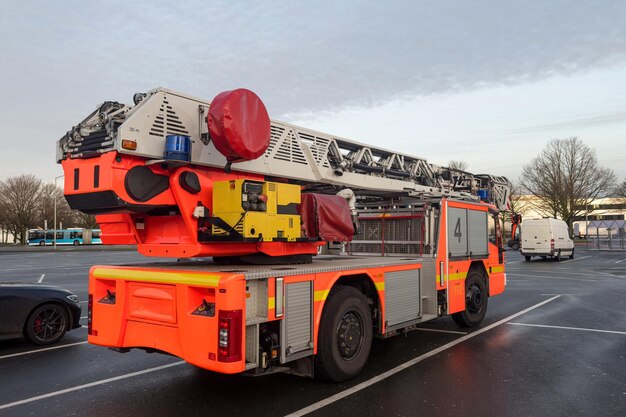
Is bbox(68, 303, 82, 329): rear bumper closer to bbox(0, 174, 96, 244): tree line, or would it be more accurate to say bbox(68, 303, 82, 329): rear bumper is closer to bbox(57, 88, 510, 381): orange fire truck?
bbox(57, 88, 510, 381): orange fire truck

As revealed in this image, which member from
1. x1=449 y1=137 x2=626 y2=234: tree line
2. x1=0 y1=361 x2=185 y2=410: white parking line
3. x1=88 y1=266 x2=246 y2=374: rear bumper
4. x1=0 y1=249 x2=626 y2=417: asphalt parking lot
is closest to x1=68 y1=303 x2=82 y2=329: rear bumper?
x1=0 y1=249 x2=626 y2=417: asphalt parking lot

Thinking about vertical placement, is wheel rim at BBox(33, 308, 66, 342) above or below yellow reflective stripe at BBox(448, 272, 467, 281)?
below

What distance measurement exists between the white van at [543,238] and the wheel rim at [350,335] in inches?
971

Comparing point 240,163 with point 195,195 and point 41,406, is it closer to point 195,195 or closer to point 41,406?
point 195,195

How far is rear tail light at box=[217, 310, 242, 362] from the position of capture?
4379 millimetres

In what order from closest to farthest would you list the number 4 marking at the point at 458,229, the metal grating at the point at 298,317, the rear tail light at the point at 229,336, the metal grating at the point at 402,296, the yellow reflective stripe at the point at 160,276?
the rear tail light at the point at 229,336, the yellow reflective stripe at the point at 160,276, the metal grating at the point at 298,317, the metal grating at the point at 402,296, the number 4 marking at the point at 458,229

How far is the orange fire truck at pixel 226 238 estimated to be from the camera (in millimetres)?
4664

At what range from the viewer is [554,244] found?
27.5 metres

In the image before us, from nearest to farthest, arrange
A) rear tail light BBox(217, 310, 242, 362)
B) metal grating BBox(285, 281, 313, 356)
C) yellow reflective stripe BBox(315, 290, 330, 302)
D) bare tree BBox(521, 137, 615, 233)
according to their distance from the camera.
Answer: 1. rear tail light BBox(217, 310, 242, 362)
2. metal grating BBox(285, 281, 313, 356)
3. yellow reflective stripe BBox(315, 290, 330, 302)
4. bare tree BBox(521, 137, 615, 233)

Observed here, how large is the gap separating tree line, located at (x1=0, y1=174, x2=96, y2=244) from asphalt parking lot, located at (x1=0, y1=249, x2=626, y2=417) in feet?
186

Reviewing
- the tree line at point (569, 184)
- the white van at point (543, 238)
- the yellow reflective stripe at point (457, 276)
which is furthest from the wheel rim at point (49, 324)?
the tree line at point (569, 184)

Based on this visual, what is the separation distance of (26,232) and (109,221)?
68.4 m

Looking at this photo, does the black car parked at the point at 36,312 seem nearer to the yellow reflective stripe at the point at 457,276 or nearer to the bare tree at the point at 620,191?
the yellow reflective stripe at the point at 457,276

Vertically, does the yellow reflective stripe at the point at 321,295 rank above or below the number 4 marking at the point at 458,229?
below
